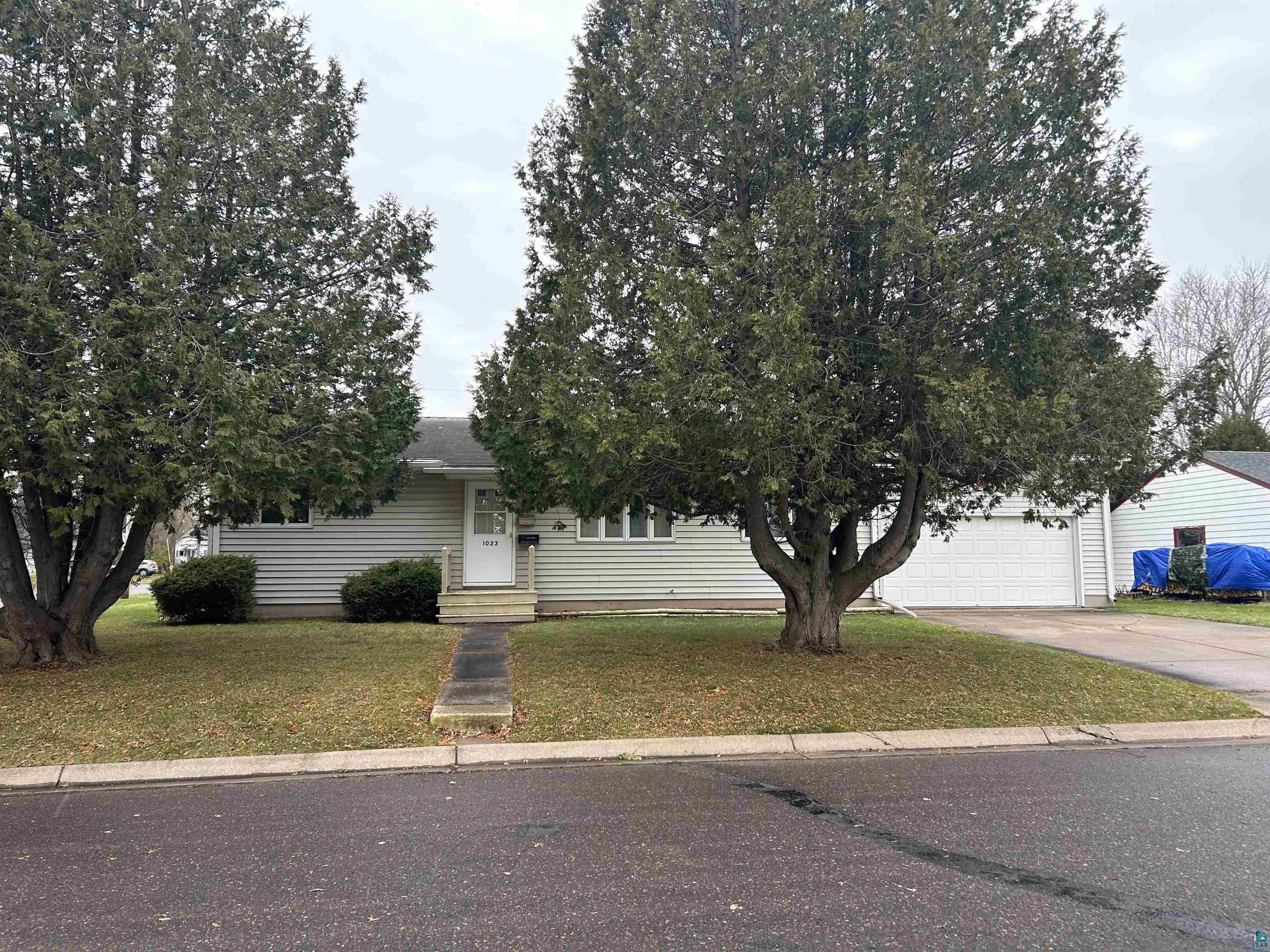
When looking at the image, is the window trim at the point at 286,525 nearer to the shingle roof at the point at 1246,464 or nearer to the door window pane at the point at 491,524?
the door window pane at the point at 491,524

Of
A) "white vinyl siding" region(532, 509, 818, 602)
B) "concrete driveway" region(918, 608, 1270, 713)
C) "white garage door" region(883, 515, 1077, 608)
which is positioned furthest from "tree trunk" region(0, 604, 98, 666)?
"white garage door" region(883, 515, 1077, 608)

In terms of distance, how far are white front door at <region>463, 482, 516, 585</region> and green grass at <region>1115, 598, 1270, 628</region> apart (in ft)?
41.5

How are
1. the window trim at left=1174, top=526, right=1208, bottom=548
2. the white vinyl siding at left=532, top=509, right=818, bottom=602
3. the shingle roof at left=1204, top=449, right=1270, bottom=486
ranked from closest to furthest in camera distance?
the white vinyl siding at left=532, top=509, right=818, bottom=602 → the shingle roof at left=1204, top=449, right=1270, bottom=486 → the window trim at left=1174, top=526, right=1208, bottom=548

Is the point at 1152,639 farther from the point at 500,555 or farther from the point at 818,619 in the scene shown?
the point at 500,555

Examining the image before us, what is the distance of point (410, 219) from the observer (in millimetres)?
9039

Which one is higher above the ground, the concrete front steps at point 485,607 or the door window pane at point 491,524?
the door window pane at point 491,524

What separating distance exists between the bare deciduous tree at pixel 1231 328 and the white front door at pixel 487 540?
28131 millimetres

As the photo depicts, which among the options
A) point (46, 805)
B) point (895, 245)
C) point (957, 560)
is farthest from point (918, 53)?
point (957, 560)

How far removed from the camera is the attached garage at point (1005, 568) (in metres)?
16.6

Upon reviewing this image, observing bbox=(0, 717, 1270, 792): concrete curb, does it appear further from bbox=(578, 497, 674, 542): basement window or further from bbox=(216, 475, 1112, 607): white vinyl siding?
bbox=(578, 497, 674, 542): basement window

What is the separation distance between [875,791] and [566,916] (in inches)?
103

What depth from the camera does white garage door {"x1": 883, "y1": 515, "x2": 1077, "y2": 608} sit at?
54.3 feet

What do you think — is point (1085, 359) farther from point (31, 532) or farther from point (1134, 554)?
point (1134, 554)

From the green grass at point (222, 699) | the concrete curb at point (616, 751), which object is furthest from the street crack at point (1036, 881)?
the green grass at point (222, 699)
